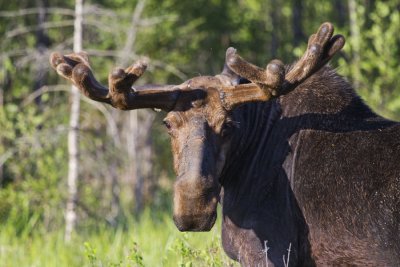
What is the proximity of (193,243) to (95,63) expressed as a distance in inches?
344

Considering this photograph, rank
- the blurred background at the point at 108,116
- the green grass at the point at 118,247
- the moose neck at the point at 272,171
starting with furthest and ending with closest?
1. the blurred background at the point at 108,116
2. the green grass at the point at 118,247
3. the moose neck at the point at 272,171

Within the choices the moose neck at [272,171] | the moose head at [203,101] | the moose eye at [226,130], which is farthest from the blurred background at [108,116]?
the moose eye at [226,130]

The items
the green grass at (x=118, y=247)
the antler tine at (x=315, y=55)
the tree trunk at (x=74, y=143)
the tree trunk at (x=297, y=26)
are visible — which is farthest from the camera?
the tree trunk at (x=297, y=26)

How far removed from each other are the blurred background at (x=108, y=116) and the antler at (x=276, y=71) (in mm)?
973

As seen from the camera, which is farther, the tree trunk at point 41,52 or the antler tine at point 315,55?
the tree trunk at point 41,52

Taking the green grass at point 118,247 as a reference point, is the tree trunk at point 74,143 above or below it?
above

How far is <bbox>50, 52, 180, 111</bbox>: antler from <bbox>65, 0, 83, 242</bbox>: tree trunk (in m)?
5.51

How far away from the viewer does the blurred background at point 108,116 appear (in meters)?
10.2

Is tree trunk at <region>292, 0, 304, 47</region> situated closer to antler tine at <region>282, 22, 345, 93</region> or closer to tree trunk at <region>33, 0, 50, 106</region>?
tree trunk at <region>33, 0, 50, 106</region>

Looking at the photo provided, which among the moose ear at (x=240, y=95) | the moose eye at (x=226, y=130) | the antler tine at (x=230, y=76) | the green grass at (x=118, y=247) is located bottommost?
the green grass at (x=118, y=247)

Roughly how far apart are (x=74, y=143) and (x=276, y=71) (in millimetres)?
6637

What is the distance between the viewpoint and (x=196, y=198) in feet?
19.9

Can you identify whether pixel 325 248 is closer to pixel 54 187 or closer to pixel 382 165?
pixel 382 165

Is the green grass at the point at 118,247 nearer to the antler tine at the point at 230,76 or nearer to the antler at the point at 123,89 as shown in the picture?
the antler at the point at 123,89
